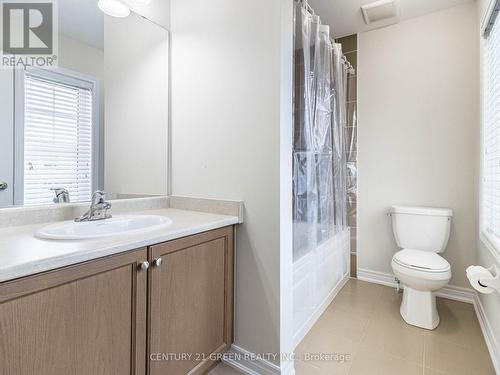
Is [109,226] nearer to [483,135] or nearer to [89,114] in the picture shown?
[89,114]

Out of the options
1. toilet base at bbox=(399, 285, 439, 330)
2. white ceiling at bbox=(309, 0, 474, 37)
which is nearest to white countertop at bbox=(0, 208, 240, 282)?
toilet base at bbox=(399, 285, 439, 330)

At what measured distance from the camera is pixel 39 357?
2.48 ft

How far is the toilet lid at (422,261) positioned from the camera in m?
1.79

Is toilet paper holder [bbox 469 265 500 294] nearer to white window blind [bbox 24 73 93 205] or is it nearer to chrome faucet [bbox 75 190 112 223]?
chrome faucet [bbox 75 190 112 223]

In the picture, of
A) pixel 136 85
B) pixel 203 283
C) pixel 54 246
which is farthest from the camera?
pixel 136 85

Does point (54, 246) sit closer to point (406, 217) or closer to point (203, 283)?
point (203, 283)

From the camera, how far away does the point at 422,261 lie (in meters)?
1.88

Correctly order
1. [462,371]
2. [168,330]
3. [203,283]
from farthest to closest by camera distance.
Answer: [462,371]
[203,283]
[168,330]

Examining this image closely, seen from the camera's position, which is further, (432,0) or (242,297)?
(432,0)

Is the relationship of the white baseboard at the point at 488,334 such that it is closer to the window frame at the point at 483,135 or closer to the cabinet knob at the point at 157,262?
the window frame at the point at 483,135

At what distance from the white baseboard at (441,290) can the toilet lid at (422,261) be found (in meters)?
0.52

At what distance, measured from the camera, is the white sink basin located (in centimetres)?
107

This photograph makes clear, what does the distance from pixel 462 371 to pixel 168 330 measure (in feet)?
5.16

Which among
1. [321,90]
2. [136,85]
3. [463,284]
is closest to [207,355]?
[136,85]
